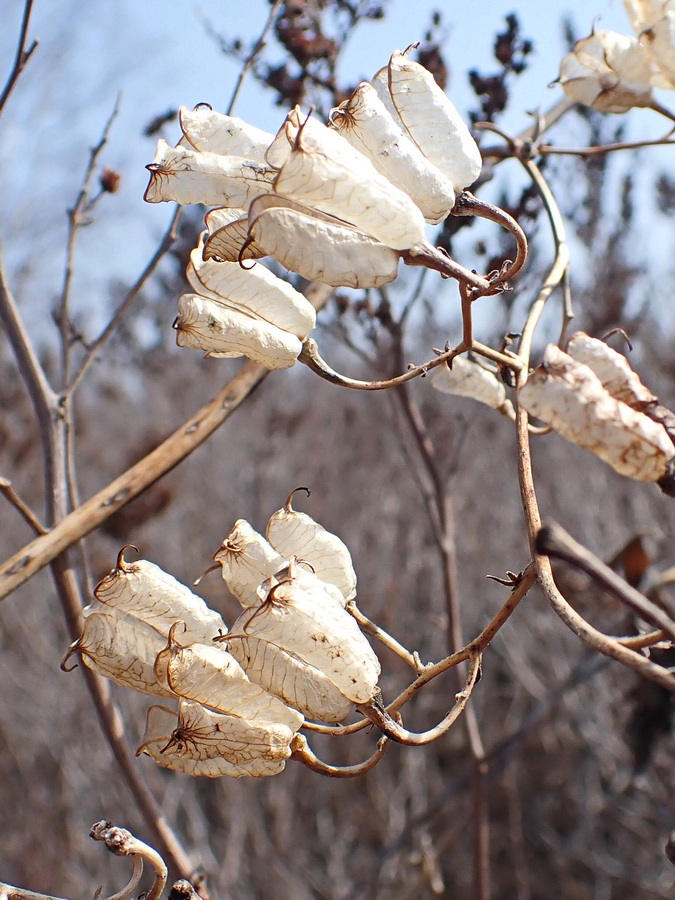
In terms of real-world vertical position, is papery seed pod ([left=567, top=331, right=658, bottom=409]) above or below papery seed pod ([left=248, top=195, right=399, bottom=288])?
below

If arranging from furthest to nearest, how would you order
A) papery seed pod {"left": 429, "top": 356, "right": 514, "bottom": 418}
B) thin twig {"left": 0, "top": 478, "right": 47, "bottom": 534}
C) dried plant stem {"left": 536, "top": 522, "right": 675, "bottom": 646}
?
Result: 1. thin twig {"left": 0, "top": 478, "right": 47, "bottom": 534}
2. papery seed pod {"left": 429, "top": 356, "right": 514, "bottom": 418}
3. dried plant stem {"left": 536, "top": 522, "right": 675, "bottom": 646}

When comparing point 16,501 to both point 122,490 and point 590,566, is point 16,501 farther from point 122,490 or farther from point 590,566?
point 590,566

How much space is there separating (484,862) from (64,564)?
88 cm

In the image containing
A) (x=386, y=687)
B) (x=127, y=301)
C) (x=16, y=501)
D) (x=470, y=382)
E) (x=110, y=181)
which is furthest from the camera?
(x=386, y=687)

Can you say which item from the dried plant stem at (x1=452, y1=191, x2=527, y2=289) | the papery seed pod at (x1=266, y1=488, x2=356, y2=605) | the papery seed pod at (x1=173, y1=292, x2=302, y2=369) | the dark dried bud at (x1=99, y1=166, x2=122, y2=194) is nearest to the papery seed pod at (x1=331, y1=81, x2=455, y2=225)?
the dried plant stem at (x1=452, y1=191, x2=527, y2=289)

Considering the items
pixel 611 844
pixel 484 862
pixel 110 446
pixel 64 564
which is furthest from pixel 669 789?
pixel 110 446

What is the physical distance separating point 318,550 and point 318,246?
0.23 metres

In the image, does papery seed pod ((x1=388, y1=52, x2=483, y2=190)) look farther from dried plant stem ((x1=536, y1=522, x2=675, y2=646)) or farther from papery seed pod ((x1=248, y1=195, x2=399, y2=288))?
dried plant stem ((x1=536, y1=522, x2=675, y2=646))

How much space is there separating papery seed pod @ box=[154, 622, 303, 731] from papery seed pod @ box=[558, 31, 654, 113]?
75 centimetres

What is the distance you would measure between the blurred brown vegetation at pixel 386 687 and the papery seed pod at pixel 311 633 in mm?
1674

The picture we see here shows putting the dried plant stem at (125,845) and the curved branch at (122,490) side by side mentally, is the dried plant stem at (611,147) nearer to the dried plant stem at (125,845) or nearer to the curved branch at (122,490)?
the curved branch at (122,490)

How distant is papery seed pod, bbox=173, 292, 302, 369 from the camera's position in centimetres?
63

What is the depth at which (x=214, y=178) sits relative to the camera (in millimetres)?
594

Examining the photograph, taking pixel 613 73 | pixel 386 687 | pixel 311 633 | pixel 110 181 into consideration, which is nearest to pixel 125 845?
pixel 311 633
